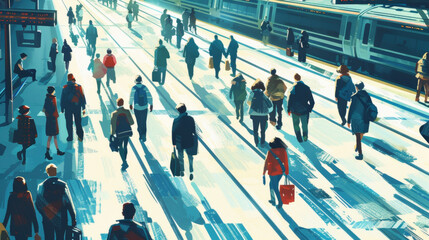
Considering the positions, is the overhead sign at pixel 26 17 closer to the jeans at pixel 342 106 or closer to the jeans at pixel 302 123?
the jeans at pixel 302 123

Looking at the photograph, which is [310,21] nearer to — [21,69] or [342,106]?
[342,106]

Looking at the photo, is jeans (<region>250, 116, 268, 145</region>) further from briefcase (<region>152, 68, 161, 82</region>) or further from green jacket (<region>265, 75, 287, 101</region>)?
briefcase (<region>152, 68, 161, 82</region>)

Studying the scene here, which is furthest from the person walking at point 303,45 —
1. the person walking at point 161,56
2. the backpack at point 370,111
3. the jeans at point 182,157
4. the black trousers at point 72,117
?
the jeans at point 182,157

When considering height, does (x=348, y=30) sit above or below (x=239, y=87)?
above

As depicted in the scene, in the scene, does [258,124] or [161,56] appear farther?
[161,56]

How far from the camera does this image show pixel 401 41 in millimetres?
19578

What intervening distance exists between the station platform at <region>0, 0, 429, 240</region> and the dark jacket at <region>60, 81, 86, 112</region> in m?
0.98

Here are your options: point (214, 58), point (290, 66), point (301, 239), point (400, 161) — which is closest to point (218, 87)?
point (214, 58)

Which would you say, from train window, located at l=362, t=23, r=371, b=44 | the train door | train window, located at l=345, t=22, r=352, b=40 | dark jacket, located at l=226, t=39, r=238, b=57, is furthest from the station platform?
train window, located at l=345, t=22, r=352, b=40

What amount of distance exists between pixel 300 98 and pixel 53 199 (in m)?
6.66

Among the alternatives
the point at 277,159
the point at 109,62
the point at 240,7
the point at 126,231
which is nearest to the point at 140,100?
the point at 277,159

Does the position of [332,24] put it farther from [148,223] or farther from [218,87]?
[148,223]

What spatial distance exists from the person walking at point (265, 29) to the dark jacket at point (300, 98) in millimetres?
16307

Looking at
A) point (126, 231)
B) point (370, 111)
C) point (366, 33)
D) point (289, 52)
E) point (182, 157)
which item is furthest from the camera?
point (289, 52)
